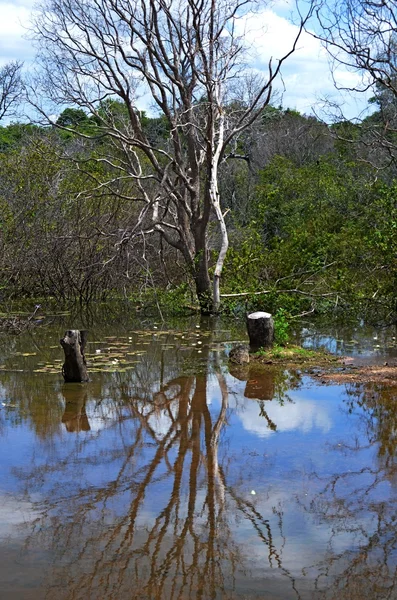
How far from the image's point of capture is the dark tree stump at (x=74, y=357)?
921 centimetres

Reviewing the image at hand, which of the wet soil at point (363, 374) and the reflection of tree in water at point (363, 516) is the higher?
the wet soil at point (363, 374)

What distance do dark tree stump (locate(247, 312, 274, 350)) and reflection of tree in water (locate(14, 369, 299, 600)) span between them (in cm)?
418

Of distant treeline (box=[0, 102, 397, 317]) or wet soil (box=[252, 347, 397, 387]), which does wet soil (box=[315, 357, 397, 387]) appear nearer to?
wet soil (box=[252, 347, 397, 387])

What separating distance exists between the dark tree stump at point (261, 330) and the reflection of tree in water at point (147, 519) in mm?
4180

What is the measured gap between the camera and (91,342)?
1331cm

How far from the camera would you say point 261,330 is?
11516mm

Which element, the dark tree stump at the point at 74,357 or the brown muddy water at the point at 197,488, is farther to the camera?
the dark tree stump at the point at 74,357

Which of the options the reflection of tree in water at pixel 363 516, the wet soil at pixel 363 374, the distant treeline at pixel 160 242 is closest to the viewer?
the reflection of tree in water at pixel 363 516

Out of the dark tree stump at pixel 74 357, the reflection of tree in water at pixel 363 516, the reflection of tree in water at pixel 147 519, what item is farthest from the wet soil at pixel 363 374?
the dark tree stump at pixel 74 357

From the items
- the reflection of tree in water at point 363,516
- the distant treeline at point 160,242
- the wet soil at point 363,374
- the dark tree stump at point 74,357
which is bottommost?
the reflection of tree in water at point 363,516

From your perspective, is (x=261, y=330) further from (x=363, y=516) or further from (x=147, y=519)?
(x=147, y=519)

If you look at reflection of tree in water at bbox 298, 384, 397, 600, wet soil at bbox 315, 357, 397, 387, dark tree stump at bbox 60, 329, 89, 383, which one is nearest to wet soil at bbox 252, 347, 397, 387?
wet soil at bbox 315, 357, 397, 387

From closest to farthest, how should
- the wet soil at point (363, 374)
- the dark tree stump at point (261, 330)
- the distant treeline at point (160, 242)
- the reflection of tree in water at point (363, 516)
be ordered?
1. the reflection of tree in water at point (363, 516)
2. the wet soil at point (363, 374)
3. the dark tree stump at point (261, 330)
4. the distant treeline at point (160, 242)

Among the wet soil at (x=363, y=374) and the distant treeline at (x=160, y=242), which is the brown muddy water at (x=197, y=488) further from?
the distant treeline at (x=160, y=242)
